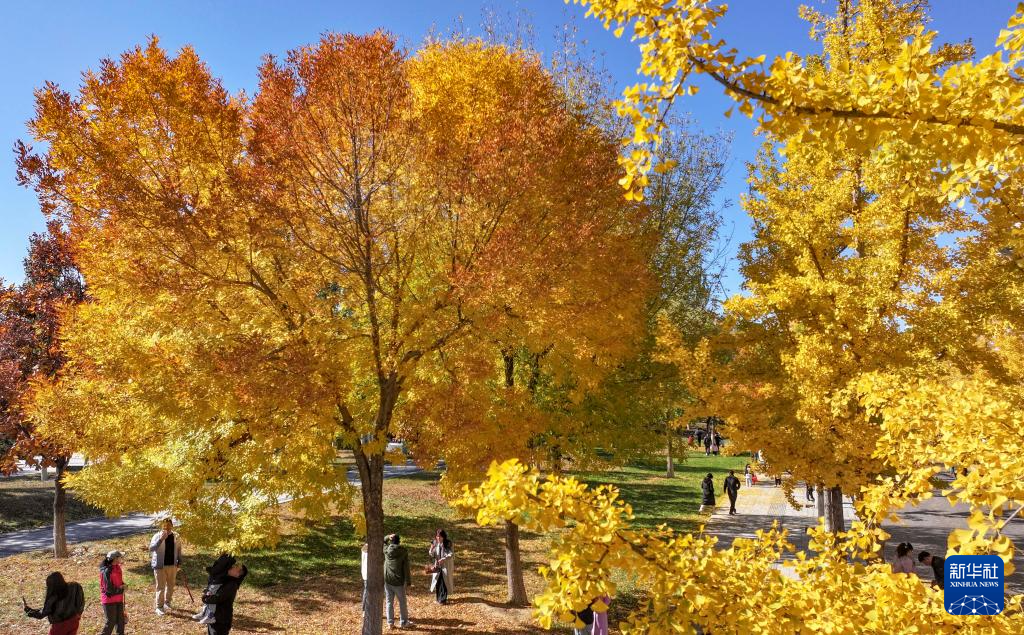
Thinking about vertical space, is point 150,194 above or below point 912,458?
above

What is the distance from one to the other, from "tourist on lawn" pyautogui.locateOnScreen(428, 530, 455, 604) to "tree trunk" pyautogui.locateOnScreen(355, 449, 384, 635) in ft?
6.61

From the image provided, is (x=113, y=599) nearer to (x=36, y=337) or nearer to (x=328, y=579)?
(x=328, y=579)

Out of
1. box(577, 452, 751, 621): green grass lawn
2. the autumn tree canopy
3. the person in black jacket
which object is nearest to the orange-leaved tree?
the autumn tree canopy

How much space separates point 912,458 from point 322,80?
663cm

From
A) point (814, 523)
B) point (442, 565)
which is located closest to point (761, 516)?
point (814, 523)

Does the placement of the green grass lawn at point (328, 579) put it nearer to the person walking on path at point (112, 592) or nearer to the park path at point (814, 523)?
the person walking on path at point (112, 592)

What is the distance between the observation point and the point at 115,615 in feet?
27.0

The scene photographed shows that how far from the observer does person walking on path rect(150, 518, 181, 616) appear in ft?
31.4

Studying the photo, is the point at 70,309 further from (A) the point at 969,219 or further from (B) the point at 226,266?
(A) the point at 969,219

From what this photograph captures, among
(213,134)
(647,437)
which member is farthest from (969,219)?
(213,134)

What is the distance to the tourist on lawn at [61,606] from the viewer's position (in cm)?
709

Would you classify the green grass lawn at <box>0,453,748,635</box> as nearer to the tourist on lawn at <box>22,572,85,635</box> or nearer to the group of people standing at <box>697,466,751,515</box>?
the group of people standing at <box>697,466,751,515</box>

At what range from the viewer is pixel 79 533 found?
15305mm

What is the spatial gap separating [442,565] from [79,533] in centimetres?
1159
